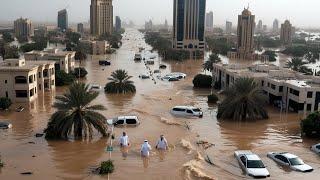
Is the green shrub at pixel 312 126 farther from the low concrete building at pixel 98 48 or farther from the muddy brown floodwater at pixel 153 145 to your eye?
the low concrete building at pixel 98 48

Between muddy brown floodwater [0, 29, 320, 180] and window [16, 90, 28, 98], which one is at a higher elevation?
window [16, 90, 28, 98]

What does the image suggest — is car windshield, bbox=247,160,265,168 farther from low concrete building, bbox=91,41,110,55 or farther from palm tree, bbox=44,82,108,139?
low concrete building, bbox=91,41,110,55

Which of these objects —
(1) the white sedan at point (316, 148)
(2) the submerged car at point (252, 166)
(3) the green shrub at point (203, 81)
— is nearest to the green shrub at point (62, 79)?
(3) the green shrub at point (203, 81)

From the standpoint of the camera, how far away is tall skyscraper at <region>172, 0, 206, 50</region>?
101 meters

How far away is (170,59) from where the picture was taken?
87.4m

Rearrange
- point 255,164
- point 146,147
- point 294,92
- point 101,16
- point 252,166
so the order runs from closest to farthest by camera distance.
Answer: point 252,166 < point 255,164 < point 146,147 < point 294,92 < point 101,16

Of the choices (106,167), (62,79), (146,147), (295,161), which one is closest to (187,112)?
(146,147)

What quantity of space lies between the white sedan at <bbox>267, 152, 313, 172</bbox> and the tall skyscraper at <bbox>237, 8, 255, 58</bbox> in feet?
260

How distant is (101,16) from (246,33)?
8842 centimetres

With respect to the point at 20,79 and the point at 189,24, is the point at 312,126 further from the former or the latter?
the point at 189,24

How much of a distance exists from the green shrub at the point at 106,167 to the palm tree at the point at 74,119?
18.7ft

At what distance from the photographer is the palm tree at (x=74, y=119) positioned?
24719 millimetres

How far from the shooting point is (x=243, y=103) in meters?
31.6

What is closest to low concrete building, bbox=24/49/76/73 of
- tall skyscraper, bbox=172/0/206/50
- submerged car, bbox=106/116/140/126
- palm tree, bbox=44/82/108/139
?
submerged car, bbox=106/116/140/126
